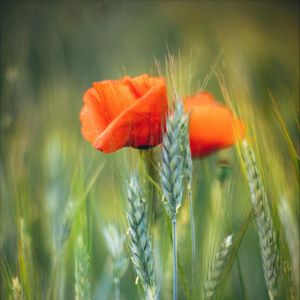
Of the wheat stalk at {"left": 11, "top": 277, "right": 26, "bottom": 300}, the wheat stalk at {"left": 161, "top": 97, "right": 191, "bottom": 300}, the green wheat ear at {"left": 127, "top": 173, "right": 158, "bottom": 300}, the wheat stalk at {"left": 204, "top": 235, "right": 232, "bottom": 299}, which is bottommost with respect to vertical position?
the wheat stalk at {"left": 11, "top": 277, "right": 26, "bottom": 300}

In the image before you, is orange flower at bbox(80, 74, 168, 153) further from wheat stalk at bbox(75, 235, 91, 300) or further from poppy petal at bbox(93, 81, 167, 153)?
wheat stalk at bbox(75, 235, 91, 300)

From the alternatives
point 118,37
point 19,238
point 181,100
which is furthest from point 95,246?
point 118,37

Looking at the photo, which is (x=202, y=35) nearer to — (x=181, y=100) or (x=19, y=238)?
(x=181, y=100)

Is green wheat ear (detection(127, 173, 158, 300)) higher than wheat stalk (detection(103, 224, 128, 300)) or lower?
higher

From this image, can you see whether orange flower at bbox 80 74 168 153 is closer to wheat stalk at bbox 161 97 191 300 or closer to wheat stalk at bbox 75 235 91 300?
wheat stalk at bbox 161 97 191 300

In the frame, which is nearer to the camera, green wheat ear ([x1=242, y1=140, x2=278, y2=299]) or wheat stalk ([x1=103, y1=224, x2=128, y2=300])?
green wheat ear ([x1=242, y1=140, x2=278, y2=299])

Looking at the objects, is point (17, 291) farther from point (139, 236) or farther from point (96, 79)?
point (96, 79)

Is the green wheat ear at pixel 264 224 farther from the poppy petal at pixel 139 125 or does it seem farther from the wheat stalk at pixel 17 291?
the wheat stalk at pixel 17 291

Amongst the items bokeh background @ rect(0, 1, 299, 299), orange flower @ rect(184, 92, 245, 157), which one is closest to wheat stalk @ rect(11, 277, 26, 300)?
bokeh background @ rect(0, 1, 299, 299)

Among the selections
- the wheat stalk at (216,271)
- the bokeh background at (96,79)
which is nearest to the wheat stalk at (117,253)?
the bokeh background at (96,79)
